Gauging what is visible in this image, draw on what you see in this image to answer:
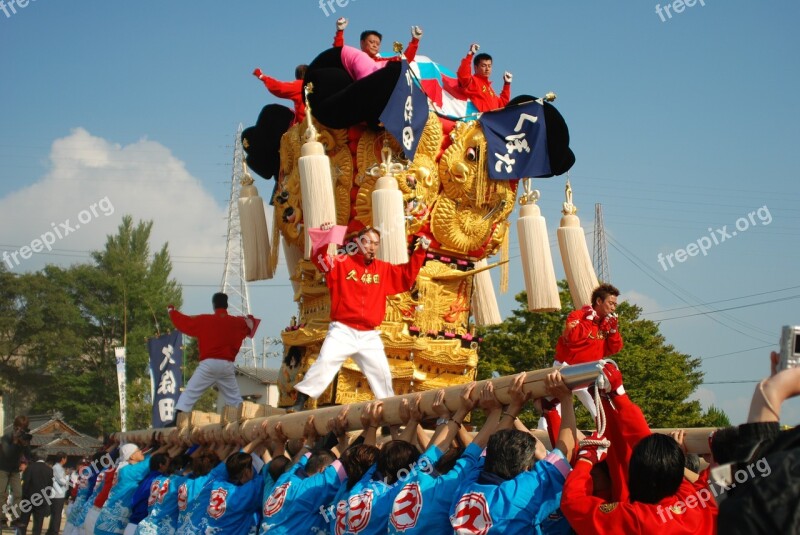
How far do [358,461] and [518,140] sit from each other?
6.14m

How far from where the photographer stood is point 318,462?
5984 millimetres

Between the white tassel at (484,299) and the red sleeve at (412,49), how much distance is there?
2.61 metres

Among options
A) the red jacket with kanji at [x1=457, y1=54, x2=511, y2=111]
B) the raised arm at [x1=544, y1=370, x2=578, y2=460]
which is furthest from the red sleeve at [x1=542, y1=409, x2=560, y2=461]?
the red jacket with kanji at [x1=457, y1=54, x2=511, y2=111]

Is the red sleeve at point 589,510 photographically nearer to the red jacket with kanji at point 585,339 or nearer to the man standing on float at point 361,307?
the red jacket with kanji at point 585,339

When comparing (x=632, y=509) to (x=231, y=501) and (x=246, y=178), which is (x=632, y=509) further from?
(x=246, y=178)

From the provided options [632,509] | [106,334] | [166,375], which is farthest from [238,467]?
[106,334]

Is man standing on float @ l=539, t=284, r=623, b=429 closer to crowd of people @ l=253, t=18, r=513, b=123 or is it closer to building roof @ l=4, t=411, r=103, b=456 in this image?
crowd of people @ l=253, t=18, r=513, b=123

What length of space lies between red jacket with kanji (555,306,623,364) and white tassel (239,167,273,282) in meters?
4.64

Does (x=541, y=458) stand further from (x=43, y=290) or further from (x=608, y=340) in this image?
(x=43, y=290)

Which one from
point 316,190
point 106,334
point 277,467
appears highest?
point 106,334

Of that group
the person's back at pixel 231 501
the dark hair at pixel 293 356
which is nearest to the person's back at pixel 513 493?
the person's back at pixel 231 501

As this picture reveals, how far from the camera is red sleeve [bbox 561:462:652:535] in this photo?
11.5 feet

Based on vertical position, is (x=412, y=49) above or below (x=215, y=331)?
above

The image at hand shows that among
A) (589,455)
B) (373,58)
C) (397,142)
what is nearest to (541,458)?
(589,455)
